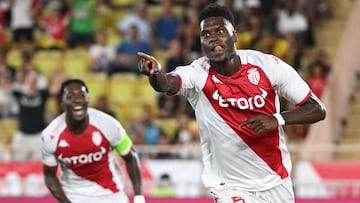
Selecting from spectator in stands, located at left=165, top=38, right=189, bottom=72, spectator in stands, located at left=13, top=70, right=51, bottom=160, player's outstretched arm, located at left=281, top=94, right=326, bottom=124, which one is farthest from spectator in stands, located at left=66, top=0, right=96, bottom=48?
player's outstretched arm, located at left=281, top=94, right=326, bottom=124

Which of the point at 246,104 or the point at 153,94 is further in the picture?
the point at 153,94

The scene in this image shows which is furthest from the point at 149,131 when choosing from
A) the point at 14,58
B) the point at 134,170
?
the point at 134,170

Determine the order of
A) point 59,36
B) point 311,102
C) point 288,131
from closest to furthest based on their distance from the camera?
point 311,102 < point 288,131 < point 59,36

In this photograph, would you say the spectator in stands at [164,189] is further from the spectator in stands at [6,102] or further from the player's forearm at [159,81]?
→ the player's forearm at [159,81]

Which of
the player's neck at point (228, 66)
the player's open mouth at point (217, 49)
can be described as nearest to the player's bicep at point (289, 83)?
the player's neck at point (228, 66)

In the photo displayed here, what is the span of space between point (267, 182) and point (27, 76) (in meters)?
10.7

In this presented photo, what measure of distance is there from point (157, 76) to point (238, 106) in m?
0.75

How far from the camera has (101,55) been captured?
19531mm

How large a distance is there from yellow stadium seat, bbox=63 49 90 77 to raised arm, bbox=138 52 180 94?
11.7 meters

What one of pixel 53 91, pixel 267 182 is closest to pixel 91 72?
pixel 53 91

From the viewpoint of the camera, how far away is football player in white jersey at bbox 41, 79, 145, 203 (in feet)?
34.9

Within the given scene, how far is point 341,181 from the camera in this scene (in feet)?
50.3

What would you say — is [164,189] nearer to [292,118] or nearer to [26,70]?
[26,70]

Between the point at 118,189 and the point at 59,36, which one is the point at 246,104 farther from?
the point at 59,36
